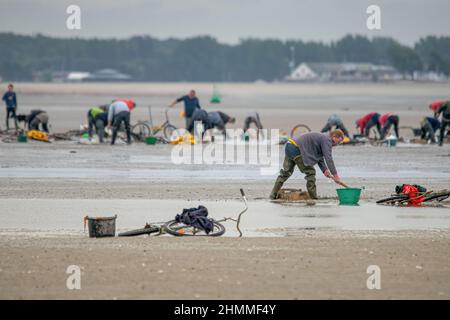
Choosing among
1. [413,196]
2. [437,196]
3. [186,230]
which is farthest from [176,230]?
[437,196]

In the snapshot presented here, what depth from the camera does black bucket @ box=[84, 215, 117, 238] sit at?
506 inches

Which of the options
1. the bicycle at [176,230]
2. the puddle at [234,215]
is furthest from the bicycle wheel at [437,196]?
the bicycle at [176,230]

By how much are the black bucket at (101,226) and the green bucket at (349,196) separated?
4.59 meters

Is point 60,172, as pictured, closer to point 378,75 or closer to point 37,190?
point 37,190

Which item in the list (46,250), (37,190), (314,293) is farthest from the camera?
(37,190)

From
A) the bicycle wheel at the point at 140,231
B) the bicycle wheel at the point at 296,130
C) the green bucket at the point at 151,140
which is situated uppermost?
the bicycle wheel at the point at 296,130

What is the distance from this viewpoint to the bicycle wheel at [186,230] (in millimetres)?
13086

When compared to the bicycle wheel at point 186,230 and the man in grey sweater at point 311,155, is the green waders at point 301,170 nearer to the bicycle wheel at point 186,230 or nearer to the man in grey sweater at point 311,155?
the man in grey sweater at point 311,155

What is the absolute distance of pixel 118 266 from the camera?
1099 cm

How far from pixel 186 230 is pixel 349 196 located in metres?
3.80

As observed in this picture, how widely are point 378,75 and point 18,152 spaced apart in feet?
558
